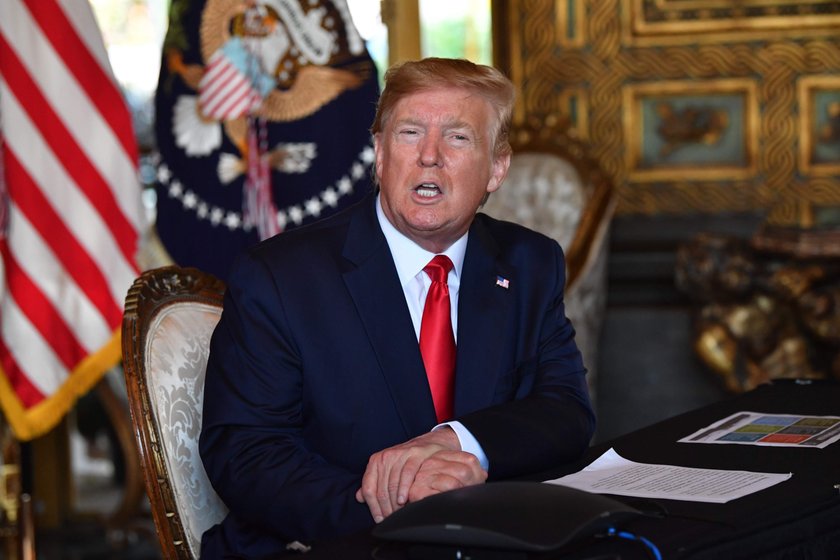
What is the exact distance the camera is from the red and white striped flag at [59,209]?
13.3 feet

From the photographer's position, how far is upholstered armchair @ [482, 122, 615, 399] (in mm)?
5074

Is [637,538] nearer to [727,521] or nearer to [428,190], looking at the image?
[727,521]

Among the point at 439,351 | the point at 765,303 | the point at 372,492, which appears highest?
the point at 439,351

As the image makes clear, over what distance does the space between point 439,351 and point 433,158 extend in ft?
1.20

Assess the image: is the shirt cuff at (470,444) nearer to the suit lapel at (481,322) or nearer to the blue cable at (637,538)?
the suit lapel at (481,322)

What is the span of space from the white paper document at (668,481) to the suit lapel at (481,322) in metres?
0.35

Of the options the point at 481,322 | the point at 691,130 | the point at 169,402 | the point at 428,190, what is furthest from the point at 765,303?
the point at 169,402

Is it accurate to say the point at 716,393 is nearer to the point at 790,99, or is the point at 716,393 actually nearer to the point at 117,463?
the point at 790,99

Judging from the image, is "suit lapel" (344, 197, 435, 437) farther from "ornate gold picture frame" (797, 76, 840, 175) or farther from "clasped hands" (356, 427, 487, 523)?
"ornate gold picture frame" (797, 76, 840, 175)

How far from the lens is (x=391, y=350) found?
7.43 feet

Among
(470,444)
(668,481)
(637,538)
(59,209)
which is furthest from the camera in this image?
(59,209)

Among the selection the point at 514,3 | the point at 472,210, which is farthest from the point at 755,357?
the point at 472,210

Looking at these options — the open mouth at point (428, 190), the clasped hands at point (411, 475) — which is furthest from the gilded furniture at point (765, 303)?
the clasped hands at point (411, 475)

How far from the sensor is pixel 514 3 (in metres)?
5.93
